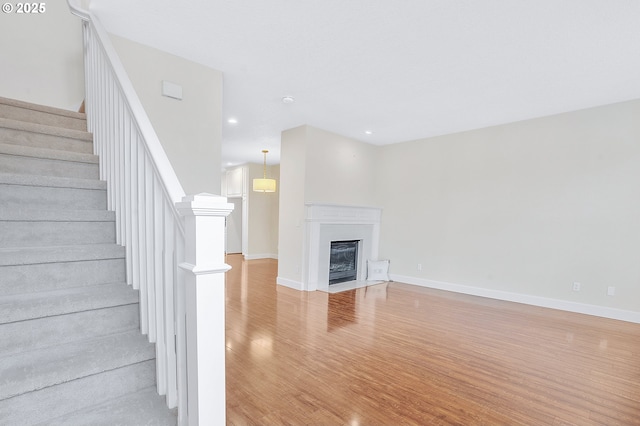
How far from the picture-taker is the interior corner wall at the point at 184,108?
8.63 ft

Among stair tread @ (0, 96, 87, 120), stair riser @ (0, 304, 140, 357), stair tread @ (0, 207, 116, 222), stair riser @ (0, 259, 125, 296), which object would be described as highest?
stair tread @ (0, 96, 87, 120)

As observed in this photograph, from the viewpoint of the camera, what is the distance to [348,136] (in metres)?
5.46

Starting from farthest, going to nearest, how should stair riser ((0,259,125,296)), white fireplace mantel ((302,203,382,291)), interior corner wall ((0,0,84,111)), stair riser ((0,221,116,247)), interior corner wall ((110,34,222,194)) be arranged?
1. white fireplace mantel ((302,203,382,291))
2. interior corner wall ((0,0,84,111))
3. interior corner wall ((110,34,222,194))
4. stair riser ((0,221,116,247))
5. stair riser ((0,259,125,296))

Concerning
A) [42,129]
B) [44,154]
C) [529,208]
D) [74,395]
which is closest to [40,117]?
[42,129]

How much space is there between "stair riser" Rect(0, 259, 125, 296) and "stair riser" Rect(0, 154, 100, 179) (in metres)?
0.81

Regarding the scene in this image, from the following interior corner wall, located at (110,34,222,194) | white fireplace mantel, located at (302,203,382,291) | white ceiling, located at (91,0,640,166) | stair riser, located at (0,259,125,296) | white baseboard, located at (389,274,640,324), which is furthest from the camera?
white fireplace mantel, located at (302,203,382,291)

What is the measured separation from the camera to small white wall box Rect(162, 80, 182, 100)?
8.95 feet

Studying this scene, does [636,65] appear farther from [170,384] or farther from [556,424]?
[170,384]

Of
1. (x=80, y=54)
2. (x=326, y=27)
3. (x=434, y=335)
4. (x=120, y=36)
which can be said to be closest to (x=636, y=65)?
(x=326, y=27)

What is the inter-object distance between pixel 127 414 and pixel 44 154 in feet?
5.65

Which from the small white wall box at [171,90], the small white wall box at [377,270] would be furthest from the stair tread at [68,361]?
the small white wall box at [377,270]

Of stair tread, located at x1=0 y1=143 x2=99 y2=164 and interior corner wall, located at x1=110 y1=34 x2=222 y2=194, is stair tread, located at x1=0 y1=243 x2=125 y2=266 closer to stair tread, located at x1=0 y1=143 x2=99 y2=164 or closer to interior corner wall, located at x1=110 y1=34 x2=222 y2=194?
stair tread, located at x1=0 y1=143 x2=99 y2=164

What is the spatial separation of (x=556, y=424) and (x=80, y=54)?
5.76 meters

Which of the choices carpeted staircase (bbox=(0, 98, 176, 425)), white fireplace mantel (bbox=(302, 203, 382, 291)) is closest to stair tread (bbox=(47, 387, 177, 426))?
carpeted staircase (bbox=(0, 98, 176, 425))
